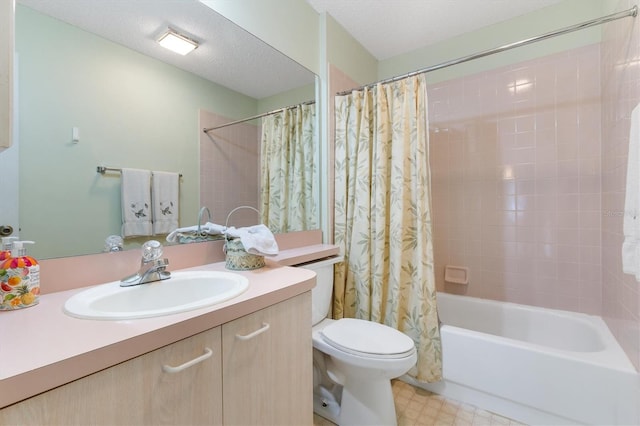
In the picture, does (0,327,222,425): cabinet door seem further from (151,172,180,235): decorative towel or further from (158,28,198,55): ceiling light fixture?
(158,28,198,55): ceiling light fixture

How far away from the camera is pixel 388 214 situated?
1797mm

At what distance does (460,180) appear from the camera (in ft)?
7.33

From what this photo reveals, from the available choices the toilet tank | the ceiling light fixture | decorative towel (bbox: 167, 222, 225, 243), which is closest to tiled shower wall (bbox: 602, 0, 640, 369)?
the toilet tank

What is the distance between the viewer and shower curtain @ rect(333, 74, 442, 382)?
161 centimetres

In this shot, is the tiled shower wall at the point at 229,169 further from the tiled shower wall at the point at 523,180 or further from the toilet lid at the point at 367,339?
the tiled shower wall at the point at 523,180

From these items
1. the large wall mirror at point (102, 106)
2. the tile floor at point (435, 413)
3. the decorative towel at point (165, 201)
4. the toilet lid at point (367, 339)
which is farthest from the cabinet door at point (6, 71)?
the tile floor at point (435, 413)

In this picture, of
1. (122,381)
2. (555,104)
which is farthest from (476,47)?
(122,381)

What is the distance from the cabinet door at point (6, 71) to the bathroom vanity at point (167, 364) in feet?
1.40

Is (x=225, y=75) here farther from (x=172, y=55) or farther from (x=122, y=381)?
(x=122, y=381)

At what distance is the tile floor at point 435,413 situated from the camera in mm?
1431

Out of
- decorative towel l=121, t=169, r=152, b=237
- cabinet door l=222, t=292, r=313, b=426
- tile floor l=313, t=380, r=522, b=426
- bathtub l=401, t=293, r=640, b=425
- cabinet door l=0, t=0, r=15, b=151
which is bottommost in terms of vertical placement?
tile floor l=313, t=380, r=522, b=426

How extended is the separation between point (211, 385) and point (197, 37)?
1.40m

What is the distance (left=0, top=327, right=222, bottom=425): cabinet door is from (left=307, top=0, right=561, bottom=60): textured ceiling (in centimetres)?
208

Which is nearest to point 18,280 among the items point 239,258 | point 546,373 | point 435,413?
point 239,258
